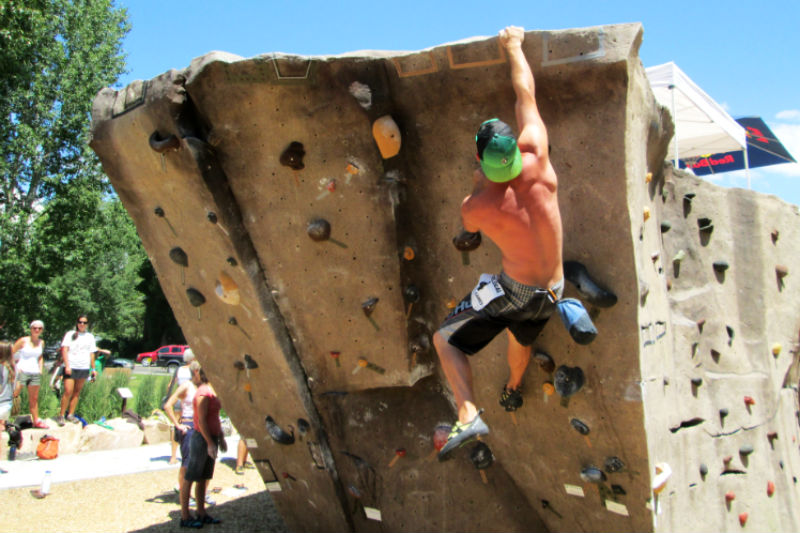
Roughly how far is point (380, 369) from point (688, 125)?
7239 mm

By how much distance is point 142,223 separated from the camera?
398cm

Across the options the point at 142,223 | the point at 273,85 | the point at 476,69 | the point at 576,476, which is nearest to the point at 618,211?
the point at 476,69

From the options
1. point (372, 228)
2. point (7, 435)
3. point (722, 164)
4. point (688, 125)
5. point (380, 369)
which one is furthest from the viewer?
point (722, 164)

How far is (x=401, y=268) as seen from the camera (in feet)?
11.7

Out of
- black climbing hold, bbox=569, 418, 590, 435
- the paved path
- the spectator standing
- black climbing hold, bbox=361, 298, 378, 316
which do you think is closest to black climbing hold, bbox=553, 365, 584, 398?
black climbing hold, bbox=569, 418, 590, 435

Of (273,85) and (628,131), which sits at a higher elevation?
(273,85)

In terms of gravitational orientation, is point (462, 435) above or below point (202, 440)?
above

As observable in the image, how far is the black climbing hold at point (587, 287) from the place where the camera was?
2986mm

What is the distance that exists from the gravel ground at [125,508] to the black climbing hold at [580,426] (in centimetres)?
294

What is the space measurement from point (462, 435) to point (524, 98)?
1441 millimetres

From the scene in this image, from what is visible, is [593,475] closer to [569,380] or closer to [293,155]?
[569,380]

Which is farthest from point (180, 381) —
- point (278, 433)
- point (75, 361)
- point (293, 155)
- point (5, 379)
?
point (293, 155)

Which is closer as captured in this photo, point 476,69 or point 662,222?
point 476,69

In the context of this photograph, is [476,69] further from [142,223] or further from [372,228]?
[142,223]
